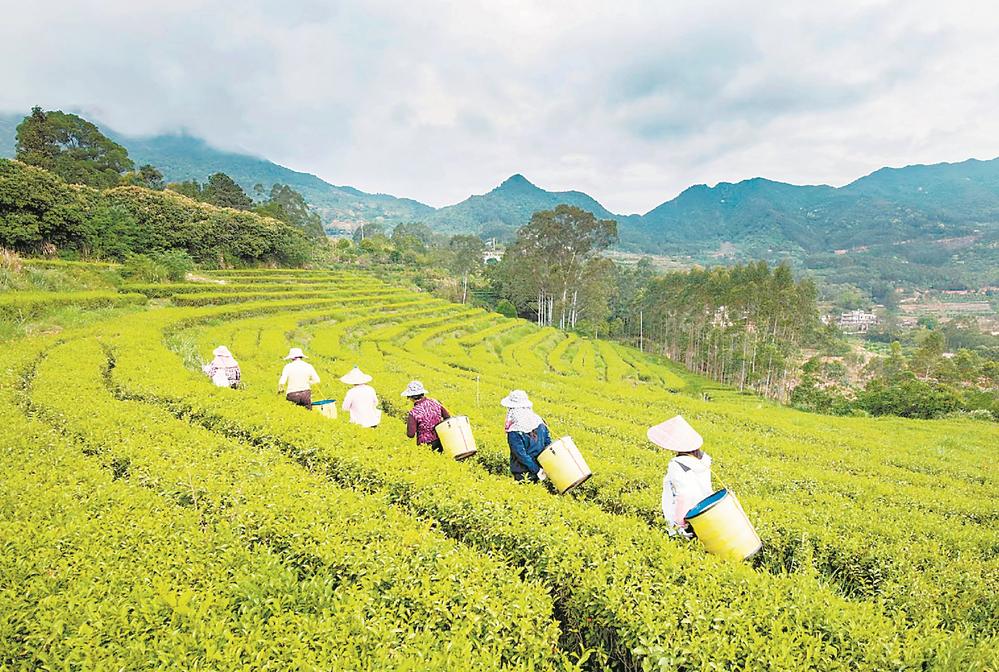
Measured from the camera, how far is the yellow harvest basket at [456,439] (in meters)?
6.57

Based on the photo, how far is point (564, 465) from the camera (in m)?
5.80

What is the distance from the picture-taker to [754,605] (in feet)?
11.0

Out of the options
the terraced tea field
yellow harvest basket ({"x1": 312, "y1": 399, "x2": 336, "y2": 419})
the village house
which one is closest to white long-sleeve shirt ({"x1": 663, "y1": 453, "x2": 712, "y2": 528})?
the terraced tea field

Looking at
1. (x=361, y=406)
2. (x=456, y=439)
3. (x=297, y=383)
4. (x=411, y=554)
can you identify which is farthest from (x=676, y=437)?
(x=297, y=383)

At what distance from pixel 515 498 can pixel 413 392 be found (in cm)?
295

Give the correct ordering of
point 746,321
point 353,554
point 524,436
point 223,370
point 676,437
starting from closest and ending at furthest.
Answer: point 353,554, point 676,437, point 524,436, point 223,370, point 746,321

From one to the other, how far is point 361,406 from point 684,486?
218 inches

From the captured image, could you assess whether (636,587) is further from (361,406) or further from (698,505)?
(361,406)

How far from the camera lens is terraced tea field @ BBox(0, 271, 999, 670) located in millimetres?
2945

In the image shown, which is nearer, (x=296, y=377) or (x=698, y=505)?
(x=698, y=505)

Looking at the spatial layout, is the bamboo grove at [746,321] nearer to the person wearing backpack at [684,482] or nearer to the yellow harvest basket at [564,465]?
the yellow harvest basket at [564,465]

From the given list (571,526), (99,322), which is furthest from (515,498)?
(99,322)

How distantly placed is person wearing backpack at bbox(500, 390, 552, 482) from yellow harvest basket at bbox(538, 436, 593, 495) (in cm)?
28

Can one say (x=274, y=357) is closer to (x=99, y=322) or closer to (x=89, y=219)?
(x=99, y=322)
